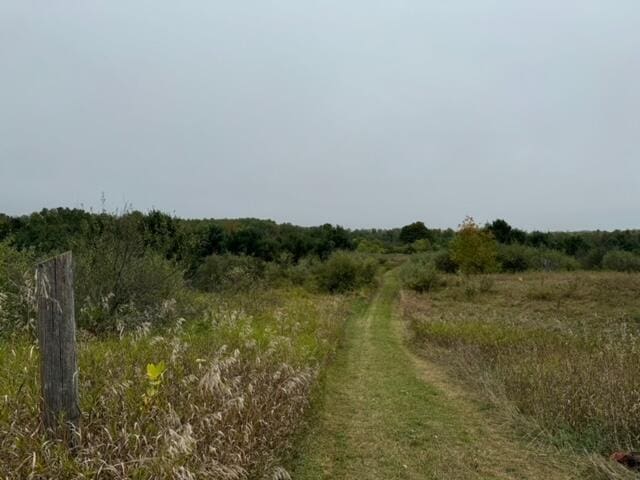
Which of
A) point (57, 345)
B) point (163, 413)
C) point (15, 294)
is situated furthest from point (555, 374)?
point (15, 294)

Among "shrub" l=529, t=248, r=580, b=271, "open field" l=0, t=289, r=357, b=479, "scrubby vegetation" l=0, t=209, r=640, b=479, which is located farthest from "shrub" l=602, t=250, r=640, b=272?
"open field" l=0, t=289, r=357, b=479

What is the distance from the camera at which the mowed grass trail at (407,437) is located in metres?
4.88

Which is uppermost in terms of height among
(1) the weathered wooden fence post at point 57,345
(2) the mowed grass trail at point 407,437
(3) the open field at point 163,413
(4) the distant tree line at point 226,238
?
(4) the distant tree line at point 226,238

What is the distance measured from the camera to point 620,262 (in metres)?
41.9

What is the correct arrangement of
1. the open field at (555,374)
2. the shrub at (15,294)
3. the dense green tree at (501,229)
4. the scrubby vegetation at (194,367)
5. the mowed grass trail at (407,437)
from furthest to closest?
the dense green tree at (501,229), the shrub at (15,294), the open field at (555,374), the mowed grass trail at (407,437), the scrubby vegetation at (194,367)

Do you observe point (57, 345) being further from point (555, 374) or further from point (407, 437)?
point (555, 374)

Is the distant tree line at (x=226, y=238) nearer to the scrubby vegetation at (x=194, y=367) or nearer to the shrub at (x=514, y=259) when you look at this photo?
the scrubby vegetation at (x=194, y=367)

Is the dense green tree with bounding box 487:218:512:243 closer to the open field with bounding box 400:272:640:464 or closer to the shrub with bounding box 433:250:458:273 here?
the shrub with bounding box 433:250:458:273

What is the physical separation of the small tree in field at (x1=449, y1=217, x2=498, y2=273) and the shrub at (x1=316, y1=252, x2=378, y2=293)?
1191 centimetres

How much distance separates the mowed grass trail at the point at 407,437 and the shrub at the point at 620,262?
38631 millimetres

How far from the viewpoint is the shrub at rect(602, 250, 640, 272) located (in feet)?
133

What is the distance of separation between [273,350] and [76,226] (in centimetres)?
849

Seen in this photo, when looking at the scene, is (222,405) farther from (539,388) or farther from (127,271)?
(127,271)

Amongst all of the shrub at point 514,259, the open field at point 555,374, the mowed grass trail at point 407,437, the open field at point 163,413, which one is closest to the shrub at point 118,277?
the open field at point 163,413
